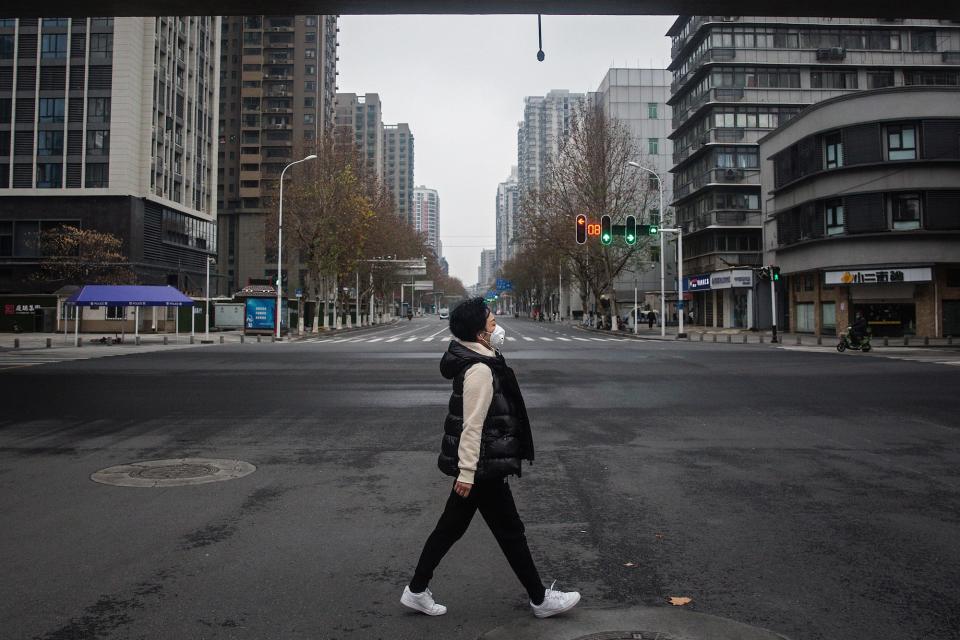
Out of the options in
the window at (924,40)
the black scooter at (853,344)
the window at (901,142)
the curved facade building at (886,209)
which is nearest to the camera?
the black scooter at (853,344)

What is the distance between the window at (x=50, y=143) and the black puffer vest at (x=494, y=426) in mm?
62729

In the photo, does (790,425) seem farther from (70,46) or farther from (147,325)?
(70,46)

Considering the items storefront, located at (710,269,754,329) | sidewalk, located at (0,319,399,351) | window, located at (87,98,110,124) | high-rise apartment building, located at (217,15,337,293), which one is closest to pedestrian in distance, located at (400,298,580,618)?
sidewalk, located at (0,319,399,351)

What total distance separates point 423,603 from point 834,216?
134ft

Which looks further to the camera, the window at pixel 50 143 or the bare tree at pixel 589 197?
the window at pixel 50 143

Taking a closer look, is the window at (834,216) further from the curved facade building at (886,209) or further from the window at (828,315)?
the window at (828,315)

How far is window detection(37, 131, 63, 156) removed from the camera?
55188 mm

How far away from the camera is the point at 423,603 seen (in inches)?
145

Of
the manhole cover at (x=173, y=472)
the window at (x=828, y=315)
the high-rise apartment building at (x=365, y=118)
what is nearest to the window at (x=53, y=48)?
the window at (x=828, y=315)

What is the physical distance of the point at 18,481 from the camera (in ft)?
21.9

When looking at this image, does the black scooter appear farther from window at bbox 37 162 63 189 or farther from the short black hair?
window at bbox 37 162 63 189

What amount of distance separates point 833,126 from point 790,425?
33.6 meters

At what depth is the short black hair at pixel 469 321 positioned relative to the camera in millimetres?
3881

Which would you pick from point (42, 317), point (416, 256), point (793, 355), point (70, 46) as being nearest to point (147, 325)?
point (42, 317)
